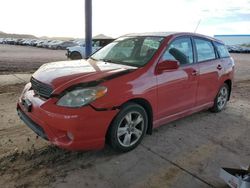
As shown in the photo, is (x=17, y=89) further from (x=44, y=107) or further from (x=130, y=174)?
(x=130, y=174)

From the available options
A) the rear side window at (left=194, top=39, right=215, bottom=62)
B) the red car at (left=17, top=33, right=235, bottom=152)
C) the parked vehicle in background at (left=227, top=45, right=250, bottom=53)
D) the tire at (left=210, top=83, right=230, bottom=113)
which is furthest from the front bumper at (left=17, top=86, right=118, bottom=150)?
the parked vehicle in background at (left=227, top=45, right=250, bottom=53)

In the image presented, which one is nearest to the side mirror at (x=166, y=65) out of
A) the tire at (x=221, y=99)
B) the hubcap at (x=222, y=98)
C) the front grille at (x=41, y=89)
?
the front grille at (x=41, y=89)

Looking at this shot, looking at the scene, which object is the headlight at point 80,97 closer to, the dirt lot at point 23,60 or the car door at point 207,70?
the car door at point 207,70

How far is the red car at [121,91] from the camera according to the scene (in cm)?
371

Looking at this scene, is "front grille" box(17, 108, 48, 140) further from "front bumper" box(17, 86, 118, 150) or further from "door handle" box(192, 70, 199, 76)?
"door handle" box(192, 70, 199, 76)

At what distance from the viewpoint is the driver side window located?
4.88 metres

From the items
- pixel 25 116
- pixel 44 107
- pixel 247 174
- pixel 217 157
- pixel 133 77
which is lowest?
pixel 217 157

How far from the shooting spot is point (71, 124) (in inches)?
142

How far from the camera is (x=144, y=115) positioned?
4391mm

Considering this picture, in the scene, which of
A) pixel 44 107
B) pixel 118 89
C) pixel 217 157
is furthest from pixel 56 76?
→ pixel 217 157

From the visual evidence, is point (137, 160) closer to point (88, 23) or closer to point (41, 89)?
point (41, 89)

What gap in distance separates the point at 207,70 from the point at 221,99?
119 cm

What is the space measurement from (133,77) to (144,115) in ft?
1.98

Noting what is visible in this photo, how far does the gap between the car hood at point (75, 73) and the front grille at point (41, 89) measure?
5 cm
